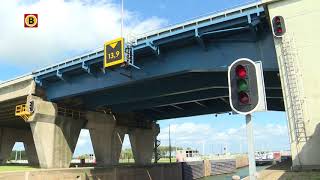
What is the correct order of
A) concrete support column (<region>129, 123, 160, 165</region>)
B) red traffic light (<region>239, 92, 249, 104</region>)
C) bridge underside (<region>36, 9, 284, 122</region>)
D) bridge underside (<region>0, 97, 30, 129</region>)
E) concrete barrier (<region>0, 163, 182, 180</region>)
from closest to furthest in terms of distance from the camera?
red traffic light (<region>239, 92, 249, 104</region>) < bridge underside (<region>36, 9, 284, 122</region>) < concrete barrier (<region>0, 163, 182, 180</region>) < bridge underside (<region>0, 97, 30, 129</region>) < concrete support column (<region>129, 123, 160, 165</region>)

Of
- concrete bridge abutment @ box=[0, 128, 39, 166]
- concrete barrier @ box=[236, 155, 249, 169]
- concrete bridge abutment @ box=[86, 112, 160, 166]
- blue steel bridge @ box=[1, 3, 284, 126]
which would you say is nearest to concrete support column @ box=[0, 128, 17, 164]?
concrete bridge abutment @ box=[0, 128, 39, 166]

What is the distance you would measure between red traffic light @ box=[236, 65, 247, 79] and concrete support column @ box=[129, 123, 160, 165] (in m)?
46.9

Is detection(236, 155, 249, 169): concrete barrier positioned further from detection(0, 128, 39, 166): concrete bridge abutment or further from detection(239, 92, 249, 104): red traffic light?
detection(239, 92, 249, 104): red traffic light

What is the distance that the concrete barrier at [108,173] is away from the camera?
114 feet

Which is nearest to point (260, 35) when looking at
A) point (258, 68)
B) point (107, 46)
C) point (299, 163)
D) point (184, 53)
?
point (184, 53)

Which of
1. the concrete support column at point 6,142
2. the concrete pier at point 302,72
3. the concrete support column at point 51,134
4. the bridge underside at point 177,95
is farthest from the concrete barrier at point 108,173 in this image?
the concrete support column at point 6,142

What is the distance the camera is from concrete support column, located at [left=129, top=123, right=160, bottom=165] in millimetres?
54156

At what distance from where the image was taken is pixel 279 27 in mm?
21266

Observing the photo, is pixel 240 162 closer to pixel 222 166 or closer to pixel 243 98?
pixel 222 166

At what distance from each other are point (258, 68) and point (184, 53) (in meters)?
22.2

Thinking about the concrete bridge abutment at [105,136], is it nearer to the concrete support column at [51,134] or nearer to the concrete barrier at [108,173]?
the concrete barrier at [108,173]

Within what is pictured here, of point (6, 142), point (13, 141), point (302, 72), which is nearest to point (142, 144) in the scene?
point (6, 142)

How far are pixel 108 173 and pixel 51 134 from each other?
7.45 meters

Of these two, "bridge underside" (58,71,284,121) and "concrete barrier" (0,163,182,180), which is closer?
"bridge underside" (58,71,284,121)
